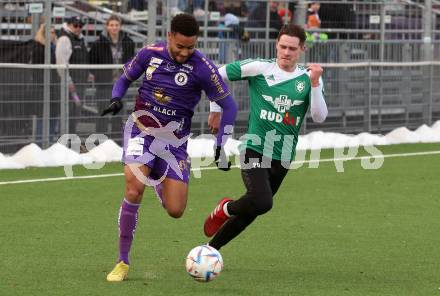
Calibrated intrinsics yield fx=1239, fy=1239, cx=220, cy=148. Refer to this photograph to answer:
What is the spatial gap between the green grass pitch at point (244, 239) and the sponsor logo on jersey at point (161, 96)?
1.37m

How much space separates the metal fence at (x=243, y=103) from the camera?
17.6 m

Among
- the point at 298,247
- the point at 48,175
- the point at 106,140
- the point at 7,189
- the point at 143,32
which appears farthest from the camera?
the point at 143,32

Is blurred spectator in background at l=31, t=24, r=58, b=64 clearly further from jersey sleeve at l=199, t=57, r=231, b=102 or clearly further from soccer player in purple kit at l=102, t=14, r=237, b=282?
jersey sleeve at l=199, t=57, r=231, b=102

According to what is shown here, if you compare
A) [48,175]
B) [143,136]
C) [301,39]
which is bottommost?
[48,175]

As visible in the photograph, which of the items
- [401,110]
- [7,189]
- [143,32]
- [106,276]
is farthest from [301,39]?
[401,110]

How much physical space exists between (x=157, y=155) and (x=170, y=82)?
586 millimetres

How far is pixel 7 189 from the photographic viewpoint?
15.4m

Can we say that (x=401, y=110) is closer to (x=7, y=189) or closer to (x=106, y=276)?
(x=7, y=189)

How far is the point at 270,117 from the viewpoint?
10297 mm

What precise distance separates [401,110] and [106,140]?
7.23 m

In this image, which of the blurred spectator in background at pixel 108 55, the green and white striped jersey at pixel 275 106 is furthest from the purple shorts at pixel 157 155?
the blurred spectator in background at pixel 108 55

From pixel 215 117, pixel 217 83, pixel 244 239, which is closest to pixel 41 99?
pixel 244 239

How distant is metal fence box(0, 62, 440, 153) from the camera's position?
17578 mm

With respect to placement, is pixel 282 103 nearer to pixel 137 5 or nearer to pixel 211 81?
pixel 211 81
